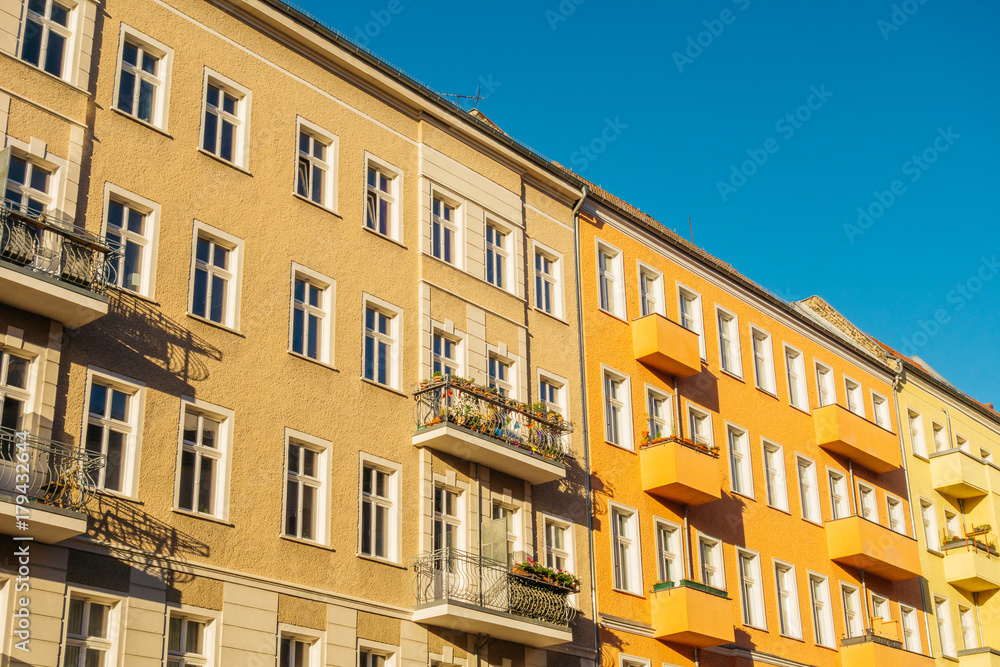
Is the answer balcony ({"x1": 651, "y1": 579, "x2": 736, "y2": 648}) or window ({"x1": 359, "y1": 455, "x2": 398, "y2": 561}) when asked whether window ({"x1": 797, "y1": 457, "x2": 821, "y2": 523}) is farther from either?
window ({"x1": 359, "y1": 455, "x2": 398, "y2": 561})

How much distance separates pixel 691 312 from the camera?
1412 inches

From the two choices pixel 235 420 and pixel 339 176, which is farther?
pixel 339 176

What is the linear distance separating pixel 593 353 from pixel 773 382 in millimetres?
8905

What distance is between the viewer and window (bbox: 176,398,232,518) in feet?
67.9

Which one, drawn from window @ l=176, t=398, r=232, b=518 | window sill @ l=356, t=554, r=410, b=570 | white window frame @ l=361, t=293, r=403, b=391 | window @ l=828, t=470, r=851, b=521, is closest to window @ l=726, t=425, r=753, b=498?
window @ l=828, t=470, r=851, b=521

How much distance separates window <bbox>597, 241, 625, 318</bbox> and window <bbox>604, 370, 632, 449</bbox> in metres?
1.88

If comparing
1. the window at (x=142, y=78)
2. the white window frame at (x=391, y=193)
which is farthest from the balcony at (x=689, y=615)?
the window at (x=142, y=78)

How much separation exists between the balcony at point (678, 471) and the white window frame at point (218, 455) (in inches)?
493

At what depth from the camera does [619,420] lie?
31.5 m

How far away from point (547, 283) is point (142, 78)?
11810 mm

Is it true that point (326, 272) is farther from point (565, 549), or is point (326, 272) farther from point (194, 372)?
point (565, 549)

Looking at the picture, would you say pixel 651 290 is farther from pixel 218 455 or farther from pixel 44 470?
pixel 44 470

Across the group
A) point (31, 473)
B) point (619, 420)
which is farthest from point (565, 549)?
Answer: point (31, 473)

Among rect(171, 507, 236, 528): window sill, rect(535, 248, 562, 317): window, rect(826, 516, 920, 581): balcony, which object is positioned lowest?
rect(171, 507, 236, 528): window sill
